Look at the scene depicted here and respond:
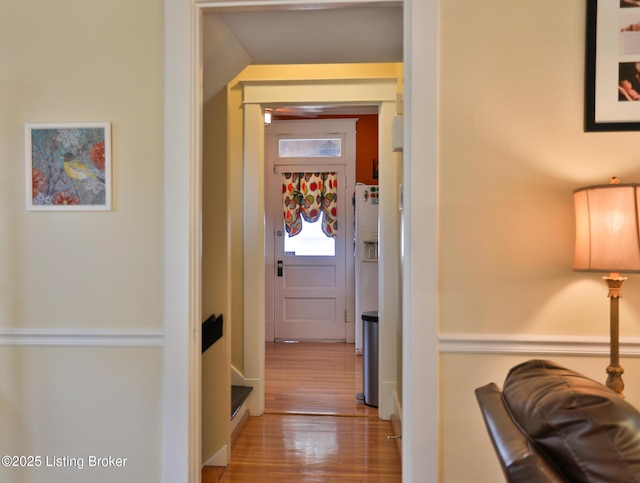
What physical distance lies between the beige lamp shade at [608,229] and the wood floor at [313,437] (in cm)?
164

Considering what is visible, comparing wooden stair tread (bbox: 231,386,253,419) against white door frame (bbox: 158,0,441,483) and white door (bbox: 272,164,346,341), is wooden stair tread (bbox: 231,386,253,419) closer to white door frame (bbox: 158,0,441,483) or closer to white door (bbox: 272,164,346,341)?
white door frame (bbox: 158,0,441,483)

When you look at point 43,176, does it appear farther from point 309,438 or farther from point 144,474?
point 309,438

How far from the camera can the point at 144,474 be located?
176 cm

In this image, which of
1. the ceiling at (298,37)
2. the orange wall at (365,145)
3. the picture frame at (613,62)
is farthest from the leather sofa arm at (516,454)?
the orange wall at (365,145)

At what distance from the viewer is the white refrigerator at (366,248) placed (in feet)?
15.6

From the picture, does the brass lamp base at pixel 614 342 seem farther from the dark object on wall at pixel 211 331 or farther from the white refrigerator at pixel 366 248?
the white refrigerator at pixel 366 248

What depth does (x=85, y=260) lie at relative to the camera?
1.79 m

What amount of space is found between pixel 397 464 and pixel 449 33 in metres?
2.28

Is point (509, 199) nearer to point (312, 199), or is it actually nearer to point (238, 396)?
point (238, 396)

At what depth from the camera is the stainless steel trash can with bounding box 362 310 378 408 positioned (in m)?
3.38

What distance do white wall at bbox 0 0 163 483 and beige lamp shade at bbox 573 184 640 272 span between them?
1.58 meters

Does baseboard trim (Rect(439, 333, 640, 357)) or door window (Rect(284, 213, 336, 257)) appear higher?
door window (Rect(284, 213, 336, 257))

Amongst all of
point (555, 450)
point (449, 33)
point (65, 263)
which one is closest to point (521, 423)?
point (555, 450)

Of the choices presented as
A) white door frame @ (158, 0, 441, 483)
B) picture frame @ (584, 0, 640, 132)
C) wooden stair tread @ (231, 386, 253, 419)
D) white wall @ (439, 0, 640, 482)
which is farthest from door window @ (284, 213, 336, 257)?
picture frame @ (584, 0, 640, 132)
